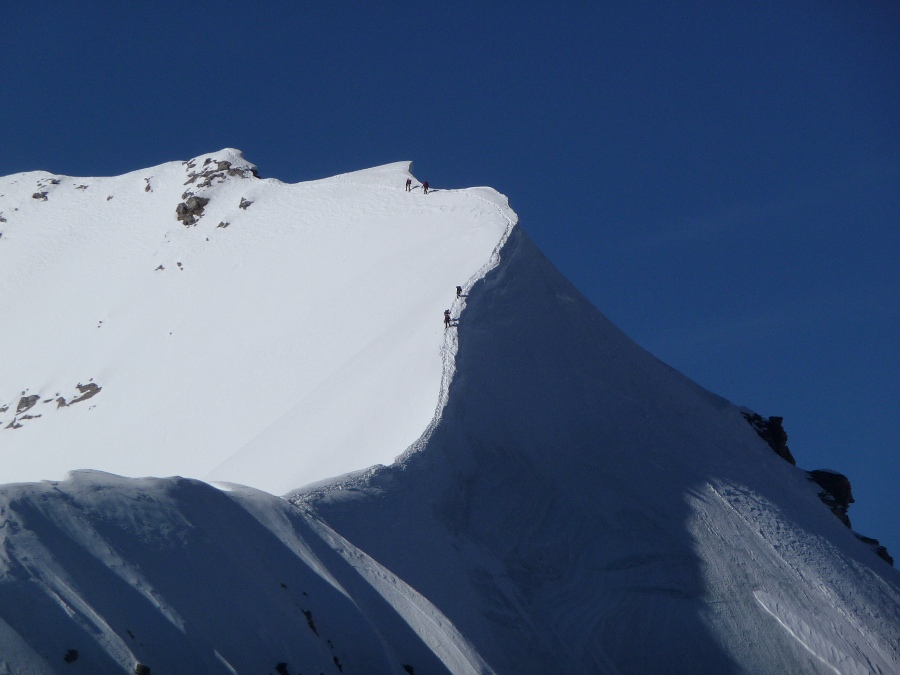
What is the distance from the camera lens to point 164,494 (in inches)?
550

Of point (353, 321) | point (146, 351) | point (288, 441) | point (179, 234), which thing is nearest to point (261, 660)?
point (288, 441)

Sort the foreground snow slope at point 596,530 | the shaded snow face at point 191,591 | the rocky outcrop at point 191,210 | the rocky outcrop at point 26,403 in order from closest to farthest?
the shaded snow face at point 191,591
the foreground snow slope at point 596,530
the rocky outcrop at point 26,403
the rocky outcrop at point 191,210

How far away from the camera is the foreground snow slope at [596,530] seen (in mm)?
18156

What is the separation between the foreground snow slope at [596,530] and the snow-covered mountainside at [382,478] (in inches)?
2.3

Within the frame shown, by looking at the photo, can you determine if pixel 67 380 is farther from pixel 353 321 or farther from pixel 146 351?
pixel 353 321

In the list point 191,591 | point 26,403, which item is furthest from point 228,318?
point 191,591

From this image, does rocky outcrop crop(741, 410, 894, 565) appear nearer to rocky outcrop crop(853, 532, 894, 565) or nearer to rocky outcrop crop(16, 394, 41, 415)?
rocky outcrop crop(853, 532, 894, 565)

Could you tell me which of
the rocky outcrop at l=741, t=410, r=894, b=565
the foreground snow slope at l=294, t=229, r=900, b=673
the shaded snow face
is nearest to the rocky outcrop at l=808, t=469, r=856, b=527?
the rocky outcrop at l=741, t=410, r=894, b=565

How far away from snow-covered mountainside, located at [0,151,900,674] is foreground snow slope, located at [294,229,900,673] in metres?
0.06

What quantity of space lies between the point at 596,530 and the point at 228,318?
60.2 ft

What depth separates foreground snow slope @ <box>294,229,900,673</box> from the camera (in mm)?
18156

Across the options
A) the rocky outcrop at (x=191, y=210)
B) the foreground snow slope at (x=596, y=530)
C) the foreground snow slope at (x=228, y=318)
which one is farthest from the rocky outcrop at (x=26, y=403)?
the foreground snow slope at (x=596, y=530)

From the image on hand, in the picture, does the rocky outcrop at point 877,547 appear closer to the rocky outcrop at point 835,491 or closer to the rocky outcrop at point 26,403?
the rocky outcrop at point 835,491

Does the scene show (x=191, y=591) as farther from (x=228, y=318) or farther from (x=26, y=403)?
(x=26, y=403)
